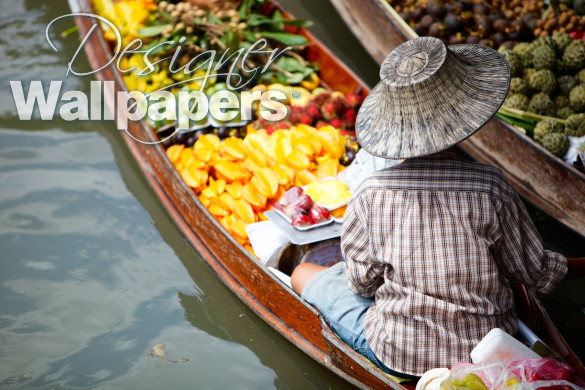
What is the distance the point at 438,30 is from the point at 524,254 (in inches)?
118

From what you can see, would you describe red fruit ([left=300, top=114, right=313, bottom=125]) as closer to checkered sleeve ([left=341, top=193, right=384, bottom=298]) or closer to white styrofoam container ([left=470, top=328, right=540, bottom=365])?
checkered sleeve ([left=341, top=193, right=384, bottom=298])

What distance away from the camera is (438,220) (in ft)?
6.31

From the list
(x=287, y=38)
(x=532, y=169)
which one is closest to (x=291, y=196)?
(x=532, y=169)

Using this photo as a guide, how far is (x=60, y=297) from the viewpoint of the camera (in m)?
3.29

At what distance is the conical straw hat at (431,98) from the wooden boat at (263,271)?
0.90 m

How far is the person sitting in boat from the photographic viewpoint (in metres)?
1.91

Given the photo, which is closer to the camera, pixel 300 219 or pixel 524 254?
pixel 524 254

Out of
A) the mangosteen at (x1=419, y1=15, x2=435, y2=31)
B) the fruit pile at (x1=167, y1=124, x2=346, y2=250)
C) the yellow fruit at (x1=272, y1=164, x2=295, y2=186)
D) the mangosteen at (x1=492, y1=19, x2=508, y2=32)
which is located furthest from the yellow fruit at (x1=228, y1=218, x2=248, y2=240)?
the mangosteen at (x1=492, y1=19, x2=508, y2=32)

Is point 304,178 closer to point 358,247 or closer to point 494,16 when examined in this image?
point 358,247

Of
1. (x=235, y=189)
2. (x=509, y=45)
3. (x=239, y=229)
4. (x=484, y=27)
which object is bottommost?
(x=239, y=229)

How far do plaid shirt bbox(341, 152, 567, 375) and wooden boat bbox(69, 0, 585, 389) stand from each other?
9.5 inches

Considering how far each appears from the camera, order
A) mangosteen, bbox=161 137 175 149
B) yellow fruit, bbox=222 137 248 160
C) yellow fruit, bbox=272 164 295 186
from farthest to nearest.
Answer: mangosteen, bbox=161 137 175 149 < yellow fruit, bbox=222 137 248 160 < yellow fruit, bbox=272 164 295 186

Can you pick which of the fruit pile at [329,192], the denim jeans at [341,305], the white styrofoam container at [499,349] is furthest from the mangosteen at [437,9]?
the white styrofoam container at [499,349]

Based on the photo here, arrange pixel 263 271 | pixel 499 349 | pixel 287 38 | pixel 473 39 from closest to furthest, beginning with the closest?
1. pixel 499 349
2. pixel 263 271
3. pixel 287 38
4. pixel 473 39
